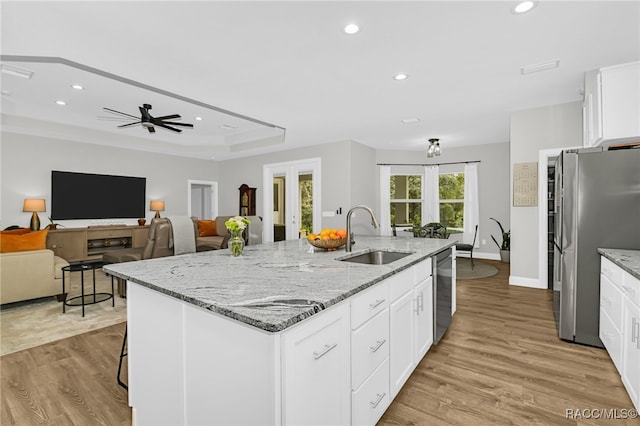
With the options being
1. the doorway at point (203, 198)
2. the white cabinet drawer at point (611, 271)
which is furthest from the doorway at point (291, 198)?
the white cabinet drawer at point (611, 271)

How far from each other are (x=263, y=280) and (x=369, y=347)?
0.60 metres

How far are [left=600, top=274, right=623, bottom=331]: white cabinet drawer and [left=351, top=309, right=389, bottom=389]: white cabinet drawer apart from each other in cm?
158

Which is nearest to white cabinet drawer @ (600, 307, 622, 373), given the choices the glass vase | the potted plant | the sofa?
the glass vase

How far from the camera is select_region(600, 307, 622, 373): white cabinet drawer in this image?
2003mm

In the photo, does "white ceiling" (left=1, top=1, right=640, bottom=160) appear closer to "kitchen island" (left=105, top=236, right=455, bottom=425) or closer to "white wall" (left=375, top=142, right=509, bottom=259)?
"kitchen island" (left=105, top=236, right=455, bottom=425)

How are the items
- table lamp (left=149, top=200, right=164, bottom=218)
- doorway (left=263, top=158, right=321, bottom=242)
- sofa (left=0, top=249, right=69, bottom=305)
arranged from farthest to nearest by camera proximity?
table lamp (left=149, top=200, right=164, bottom=218)
doorway (left=263, top=158, right=321, bottom=242)
sofa (left=0, top=249, right=69, bottom=305)

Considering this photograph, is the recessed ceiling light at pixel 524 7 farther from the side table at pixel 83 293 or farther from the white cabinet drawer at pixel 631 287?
the side table at pixel 83 293

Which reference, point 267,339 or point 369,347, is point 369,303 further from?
point 267,339

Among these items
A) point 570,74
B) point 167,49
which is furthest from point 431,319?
point 167,49

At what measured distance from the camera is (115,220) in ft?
22.2

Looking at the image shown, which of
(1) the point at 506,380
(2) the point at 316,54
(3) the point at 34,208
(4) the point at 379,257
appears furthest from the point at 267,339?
(3) the point at 34,208

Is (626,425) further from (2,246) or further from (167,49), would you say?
(2,246)

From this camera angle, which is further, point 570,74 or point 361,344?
point 570,74

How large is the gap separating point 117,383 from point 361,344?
5.77 ft
